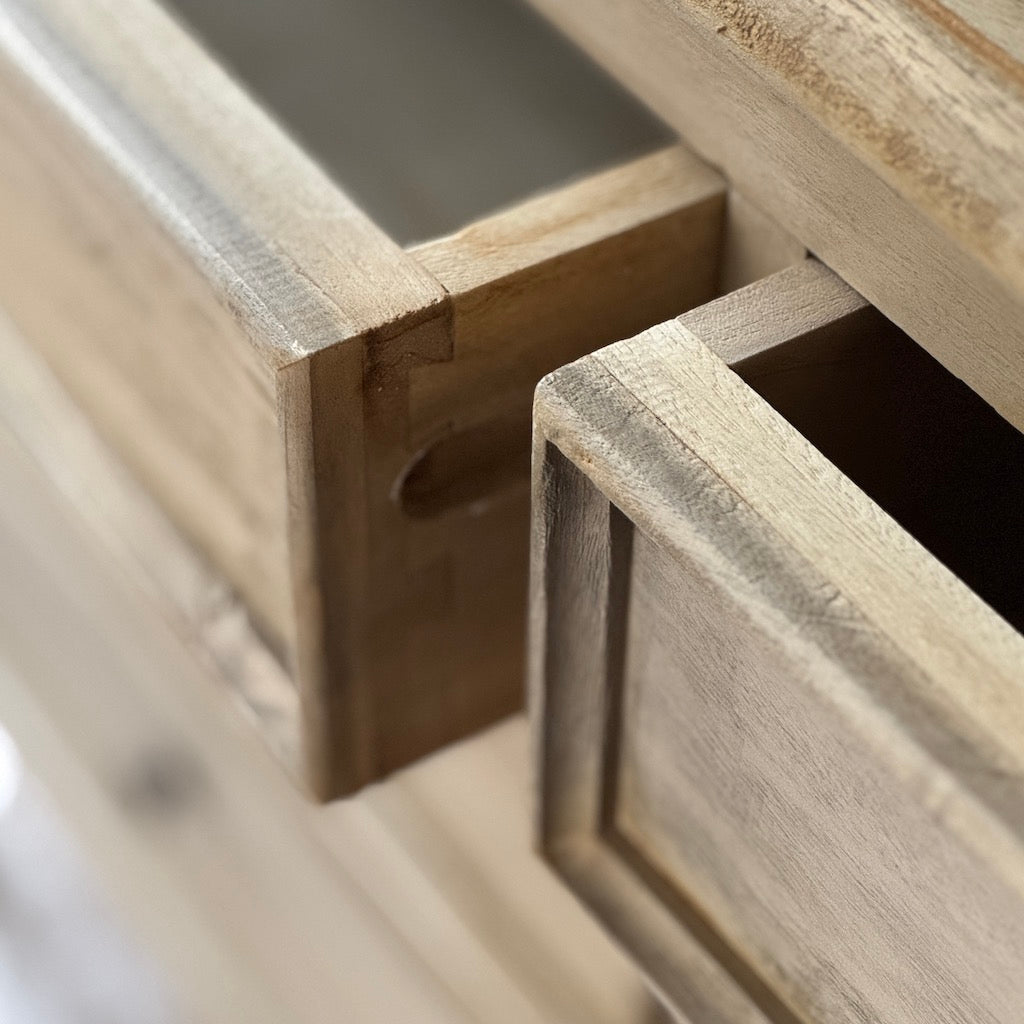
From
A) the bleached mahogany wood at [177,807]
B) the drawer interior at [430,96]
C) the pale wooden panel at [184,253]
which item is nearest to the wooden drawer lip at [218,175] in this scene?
the pale wooden panel at [184,253]

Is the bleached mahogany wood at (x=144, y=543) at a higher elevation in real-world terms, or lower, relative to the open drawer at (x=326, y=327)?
lower

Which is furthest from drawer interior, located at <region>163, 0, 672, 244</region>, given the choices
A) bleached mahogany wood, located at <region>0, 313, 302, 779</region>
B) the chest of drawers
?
bleached mahogany wood, located at <region>0, 313, 302, 779</region>

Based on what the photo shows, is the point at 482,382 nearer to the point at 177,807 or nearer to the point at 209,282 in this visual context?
the point at 209,282

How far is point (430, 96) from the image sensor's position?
62 centimetres

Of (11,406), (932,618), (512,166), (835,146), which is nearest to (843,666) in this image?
(932,618)

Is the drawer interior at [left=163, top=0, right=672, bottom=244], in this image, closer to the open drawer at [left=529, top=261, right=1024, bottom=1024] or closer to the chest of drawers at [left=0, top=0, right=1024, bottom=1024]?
the chest of drawers at [left=0, top=0, right=1024, bottom=1024]

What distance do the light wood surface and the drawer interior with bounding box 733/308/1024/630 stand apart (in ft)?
0.73

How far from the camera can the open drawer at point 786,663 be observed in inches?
11.9

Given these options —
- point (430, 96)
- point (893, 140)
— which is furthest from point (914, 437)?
point (430, 96)

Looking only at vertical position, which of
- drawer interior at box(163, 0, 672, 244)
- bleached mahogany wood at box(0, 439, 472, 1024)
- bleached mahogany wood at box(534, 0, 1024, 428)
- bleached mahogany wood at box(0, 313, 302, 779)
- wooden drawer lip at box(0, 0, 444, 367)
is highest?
bleached mahogany wood at box(534, 0, 1024, 428)

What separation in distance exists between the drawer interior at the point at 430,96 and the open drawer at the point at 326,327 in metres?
0.12

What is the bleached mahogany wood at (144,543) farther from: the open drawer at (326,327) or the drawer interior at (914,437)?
the drawer interior at (914,437)

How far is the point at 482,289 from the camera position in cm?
40

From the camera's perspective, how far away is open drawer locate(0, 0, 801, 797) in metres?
0.39
